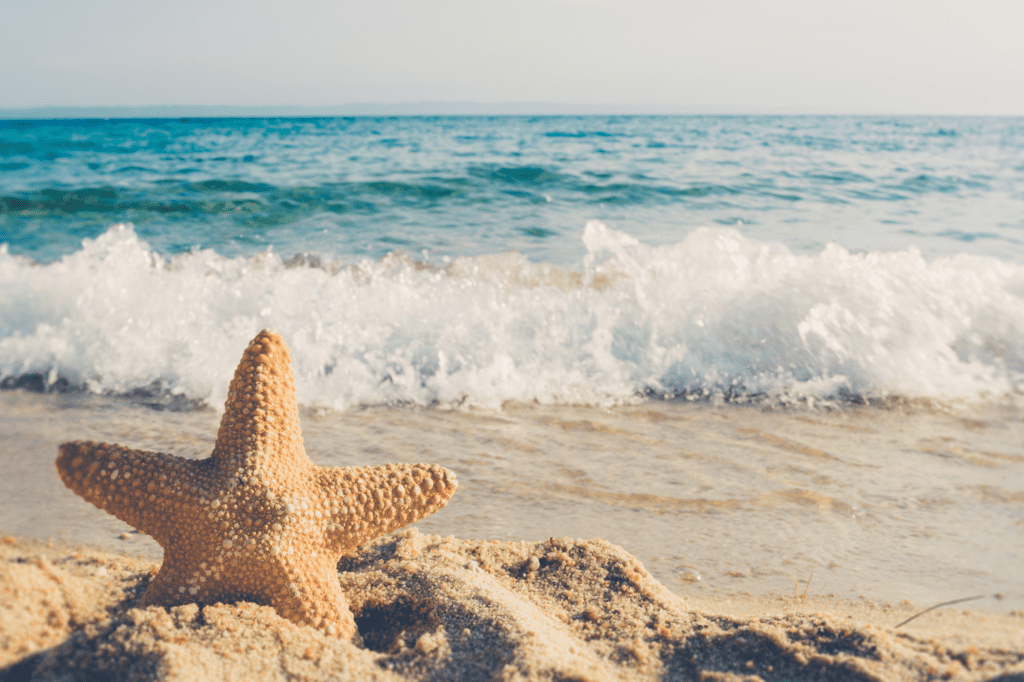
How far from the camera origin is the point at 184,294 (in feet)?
19.3

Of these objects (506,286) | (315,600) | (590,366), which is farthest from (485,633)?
(506,286)

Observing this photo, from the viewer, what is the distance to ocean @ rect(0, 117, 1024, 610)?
120 inches

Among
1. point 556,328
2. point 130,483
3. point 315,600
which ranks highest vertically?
point 130,483

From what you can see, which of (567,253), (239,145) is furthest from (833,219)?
(239,145)

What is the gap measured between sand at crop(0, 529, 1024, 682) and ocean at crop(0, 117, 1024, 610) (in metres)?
0.46

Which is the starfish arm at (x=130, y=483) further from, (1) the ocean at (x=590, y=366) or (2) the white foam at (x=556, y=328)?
(2) the white foam at (x=556, y=328)

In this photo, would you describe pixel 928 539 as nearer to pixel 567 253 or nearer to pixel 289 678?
pixel 289 678

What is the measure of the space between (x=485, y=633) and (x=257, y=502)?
0.80m

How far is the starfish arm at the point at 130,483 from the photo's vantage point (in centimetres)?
184

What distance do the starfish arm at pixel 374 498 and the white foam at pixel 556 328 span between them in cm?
242

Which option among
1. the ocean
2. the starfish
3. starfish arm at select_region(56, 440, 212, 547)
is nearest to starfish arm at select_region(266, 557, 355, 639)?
the starfish

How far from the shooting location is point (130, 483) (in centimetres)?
186

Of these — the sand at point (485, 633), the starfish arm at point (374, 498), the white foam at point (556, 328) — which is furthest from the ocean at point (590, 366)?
the starfish arm at point (374, 498)

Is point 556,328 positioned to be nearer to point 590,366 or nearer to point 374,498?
point 590,366
